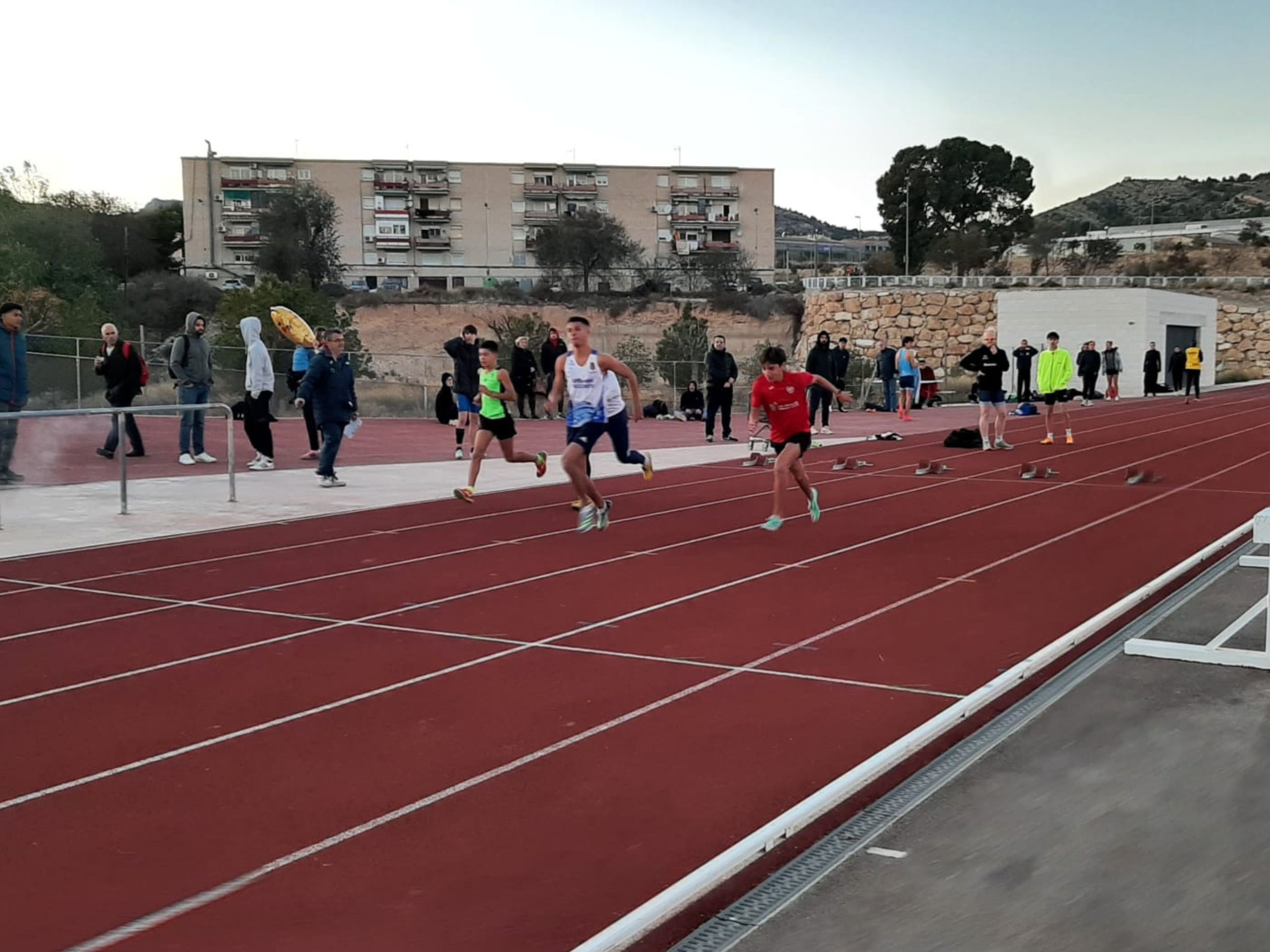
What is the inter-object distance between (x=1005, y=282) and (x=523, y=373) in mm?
62028

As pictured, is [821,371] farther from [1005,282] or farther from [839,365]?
[1005,282]

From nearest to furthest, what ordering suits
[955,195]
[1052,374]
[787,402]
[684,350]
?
[787,402], [1052,374], [684,350], [955,195]

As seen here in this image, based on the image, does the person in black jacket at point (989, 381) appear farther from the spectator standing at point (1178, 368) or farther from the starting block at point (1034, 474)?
the spectator standing at point (1178, 368)

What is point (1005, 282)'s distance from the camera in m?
83.1

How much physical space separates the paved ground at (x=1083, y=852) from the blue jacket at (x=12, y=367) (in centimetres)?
1296

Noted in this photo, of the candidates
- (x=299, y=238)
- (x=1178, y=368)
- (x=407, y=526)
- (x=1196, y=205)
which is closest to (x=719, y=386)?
(x=407, y=526)

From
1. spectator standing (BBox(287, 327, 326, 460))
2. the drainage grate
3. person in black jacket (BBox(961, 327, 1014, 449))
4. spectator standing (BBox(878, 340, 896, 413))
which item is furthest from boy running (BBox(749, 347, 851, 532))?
spectator standing (BBox(878, 340, 896, 413))

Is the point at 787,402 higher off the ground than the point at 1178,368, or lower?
lower

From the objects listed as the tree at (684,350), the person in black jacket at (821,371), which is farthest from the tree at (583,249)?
the person in black jacket at (821,371)

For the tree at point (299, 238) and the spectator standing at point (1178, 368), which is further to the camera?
the tree at point (299, 238)

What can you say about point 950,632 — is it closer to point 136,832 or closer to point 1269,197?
point 136,832

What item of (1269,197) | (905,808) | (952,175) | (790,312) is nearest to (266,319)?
(905,808)

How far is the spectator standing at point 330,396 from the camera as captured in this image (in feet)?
50.2

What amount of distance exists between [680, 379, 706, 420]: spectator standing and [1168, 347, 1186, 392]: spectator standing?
859 inches
